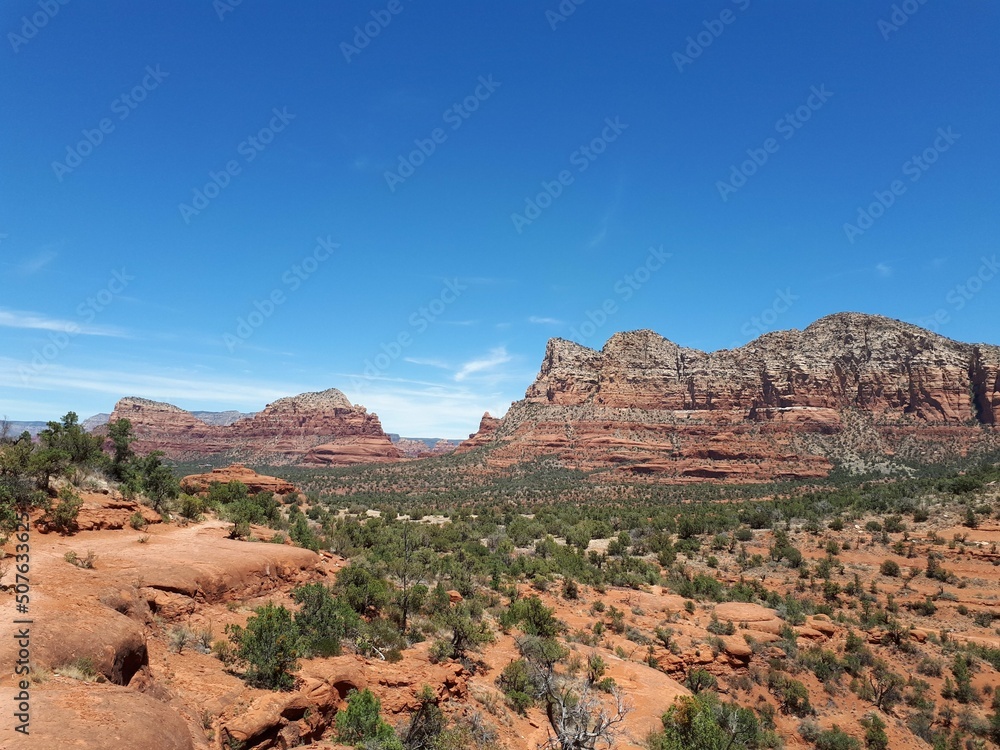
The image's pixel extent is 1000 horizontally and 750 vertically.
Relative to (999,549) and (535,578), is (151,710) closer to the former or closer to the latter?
(535,578)

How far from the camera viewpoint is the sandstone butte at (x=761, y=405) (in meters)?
88.1

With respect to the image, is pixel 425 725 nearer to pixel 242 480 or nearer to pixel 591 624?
pixel 591 624

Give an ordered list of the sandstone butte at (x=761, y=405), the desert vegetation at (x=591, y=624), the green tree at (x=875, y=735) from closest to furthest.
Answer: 1. the desert vegetation at (x=591, y=624)
2. the green tree at (x=875, y=735)
3. the sandstone butte at (x=761, y=405)

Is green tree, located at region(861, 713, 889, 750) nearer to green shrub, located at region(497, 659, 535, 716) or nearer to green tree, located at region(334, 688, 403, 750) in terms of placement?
green shrub, located at region(497, 659, 535, 716)

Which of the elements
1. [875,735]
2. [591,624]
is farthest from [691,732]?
[591,624]

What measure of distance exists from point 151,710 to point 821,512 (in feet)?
160

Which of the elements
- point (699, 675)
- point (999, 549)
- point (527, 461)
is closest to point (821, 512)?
point (999, 549)

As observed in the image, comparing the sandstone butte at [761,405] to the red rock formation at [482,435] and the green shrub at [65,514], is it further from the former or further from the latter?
the green shrub at [65,514]

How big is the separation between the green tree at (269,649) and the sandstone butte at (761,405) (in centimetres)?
8140

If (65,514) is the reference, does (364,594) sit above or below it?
below

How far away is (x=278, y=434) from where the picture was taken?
507 ft

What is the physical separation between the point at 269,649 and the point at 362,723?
2.35 m

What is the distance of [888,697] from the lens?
54.1ft

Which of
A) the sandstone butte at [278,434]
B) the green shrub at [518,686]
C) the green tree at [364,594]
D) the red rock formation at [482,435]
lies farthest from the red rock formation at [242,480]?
the sandstone butte at [278,434]
